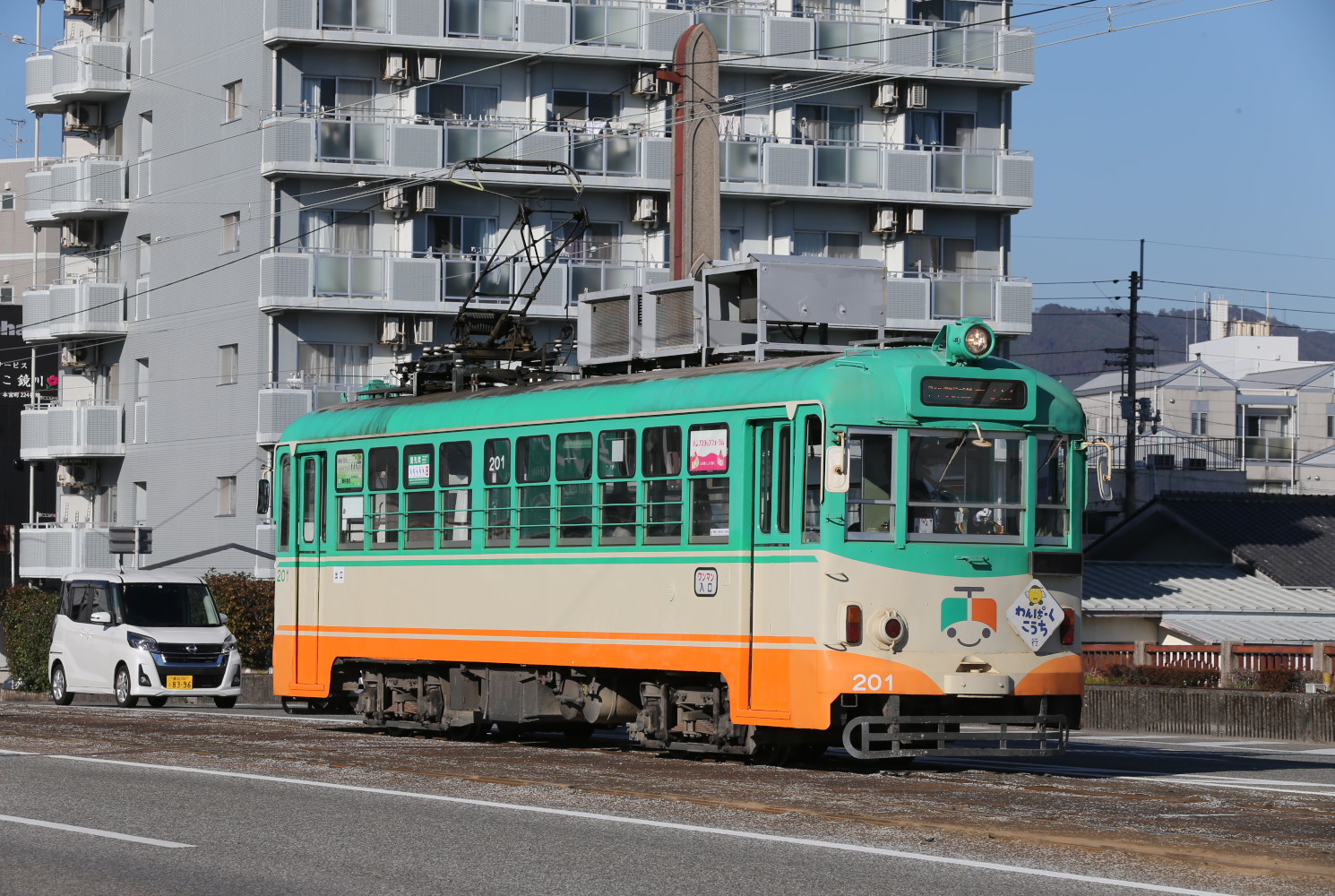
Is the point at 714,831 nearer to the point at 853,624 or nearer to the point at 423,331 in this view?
the point at 853,624

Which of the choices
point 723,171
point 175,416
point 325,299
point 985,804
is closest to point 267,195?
point 325,299

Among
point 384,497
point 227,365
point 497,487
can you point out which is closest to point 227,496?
point 227,365

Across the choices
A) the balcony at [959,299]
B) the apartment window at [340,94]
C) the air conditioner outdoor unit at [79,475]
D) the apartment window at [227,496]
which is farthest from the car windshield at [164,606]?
the air conditioner outdoor unit at [79,475]

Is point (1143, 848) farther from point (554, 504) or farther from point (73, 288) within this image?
point (73, 288)

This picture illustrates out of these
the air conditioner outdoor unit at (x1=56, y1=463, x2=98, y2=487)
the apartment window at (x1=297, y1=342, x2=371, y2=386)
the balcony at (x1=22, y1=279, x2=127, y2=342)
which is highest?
the balcony at (x1=22, y1=279, x2=127, y2=342)

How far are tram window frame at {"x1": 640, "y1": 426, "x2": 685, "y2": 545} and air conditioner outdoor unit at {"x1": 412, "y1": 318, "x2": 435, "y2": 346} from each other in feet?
86.7

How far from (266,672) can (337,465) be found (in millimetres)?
15534

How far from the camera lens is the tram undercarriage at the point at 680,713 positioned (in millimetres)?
14805

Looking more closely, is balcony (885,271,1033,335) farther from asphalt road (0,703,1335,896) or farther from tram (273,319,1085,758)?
asphalt road (0,703,1335,896)

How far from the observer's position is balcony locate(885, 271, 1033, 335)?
44.1 meters

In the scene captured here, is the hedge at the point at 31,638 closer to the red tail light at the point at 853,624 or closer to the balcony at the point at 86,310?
the balcony at the point at 86,310

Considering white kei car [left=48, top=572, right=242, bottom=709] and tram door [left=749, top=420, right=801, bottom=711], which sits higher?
tram door [left=749, top=420, right=801, bottom=711]

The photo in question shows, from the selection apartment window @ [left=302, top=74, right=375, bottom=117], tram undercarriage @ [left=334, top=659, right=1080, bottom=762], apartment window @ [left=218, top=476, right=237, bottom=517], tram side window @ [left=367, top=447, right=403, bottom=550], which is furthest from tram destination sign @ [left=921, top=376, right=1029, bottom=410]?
apartment window @ [left=218, top=476, right=237, bottom=517]

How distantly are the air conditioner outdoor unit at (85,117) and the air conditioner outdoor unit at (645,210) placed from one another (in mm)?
14851
